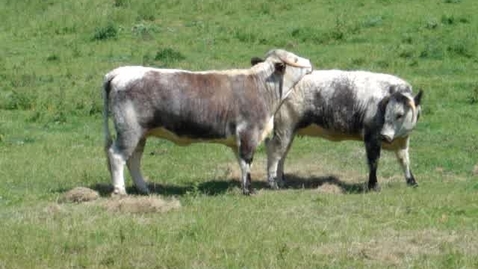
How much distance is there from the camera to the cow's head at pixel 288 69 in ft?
48.9

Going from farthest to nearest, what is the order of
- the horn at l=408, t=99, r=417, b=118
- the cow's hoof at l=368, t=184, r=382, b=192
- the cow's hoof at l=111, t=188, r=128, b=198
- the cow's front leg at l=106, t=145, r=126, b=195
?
1. the horn at l=408, t=99, r=417, b=118
2. the cow's hoof at l=368, t=184, r=382, b=192
3. the cow's front leg at l=106, t=145, r=126, b=195
4. the cow's hoof at l=111, t=188, r=128, b=198

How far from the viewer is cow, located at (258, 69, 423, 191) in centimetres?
1480

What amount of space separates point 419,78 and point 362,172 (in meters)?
7.61

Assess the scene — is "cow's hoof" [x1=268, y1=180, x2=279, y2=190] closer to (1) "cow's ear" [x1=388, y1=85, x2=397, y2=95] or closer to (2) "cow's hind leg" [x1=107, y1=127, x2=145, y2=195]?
(1) "cow's ear" [x1=388, y1=85, x2=397, y2=95]

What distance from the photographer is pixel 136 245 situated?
33.7ft

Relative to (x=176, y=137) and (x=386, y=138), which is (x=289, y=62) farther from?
(x=176, y=137)

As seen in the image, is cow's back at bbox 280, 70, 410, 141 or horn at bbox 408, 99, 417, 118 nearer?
horn at bbox 408, 99, 417, 118

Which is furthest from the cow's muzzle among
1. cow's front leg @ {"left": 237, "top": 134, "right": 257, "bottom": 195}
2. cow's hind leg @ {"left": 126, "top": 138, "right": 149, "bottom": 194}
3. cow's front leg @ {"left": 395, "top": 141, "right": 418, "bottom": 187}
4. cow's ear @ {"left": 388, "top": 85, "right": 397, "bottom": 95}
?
cow's hind leg @ {"left": 126, "top": 138, "right": 149, "bottom": 194}

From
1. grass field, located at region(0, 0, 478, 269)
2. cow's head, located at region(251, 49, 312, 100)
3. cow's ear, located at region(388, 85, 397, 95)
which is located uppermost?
cow's head, located at region(251, 49, 312, 100)

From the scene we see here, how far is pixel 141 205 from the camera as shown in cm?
1235

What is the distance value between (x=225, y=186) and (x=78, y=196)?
2.53m

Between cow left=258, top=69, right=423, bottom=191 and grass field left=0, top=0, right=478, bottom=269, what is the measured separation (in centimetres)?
54

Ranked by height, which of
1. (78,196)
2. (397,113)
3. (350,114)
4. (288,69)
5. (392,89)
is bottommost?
(78,196)

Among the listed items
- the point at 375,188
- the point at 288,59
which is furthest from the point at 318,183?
the point at 288,59
